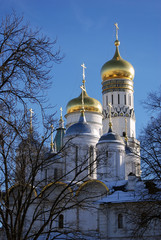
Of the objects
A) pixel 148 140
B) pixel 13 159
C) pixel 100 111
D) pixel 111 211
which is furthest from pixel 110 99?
pixel 13 159

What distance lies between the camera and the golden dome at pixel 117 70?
53.2 meters


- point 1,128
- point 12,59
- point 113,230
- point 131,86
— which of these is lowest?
point 113,230

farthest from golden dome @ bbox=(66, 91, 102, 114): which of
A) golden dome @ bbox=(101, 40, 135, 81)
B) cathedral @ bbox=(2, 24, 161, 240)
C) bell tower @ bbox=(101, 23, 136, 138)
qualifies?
golden dome @ bbox=(101, 40, 135, 81)

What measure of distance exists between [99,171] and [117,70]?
69.0 ft

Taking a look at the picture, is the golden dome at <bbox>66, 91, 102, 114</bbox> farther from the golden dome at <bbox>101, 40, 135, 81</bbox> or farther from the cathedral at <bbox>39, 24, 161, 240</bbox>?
the golden dome at <bbox>101, 40, 135, 81</bbox>

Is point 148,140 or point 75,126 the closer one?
point 148,140

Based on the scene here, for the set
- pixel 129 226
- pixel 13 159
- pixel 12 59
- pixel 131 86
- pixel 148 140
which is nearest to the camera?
pixel 12 59

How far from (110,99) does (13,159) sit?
133 ft

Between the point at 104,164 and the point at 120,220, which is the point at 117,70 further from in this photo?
the point at 104,164

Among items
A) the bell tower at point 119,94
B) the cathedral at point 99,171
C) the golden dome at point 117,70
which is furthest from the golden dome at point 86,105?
the golden dome at point 117,70

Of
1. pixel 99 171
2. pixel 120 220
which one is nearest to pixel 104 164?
pixel 120 220

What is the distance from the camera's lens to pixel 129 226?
2883 centimetres

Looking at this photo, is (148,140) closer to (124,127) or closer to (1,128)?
(1,128)

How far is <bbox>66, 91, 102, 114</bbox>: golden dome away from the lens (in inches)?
1902
